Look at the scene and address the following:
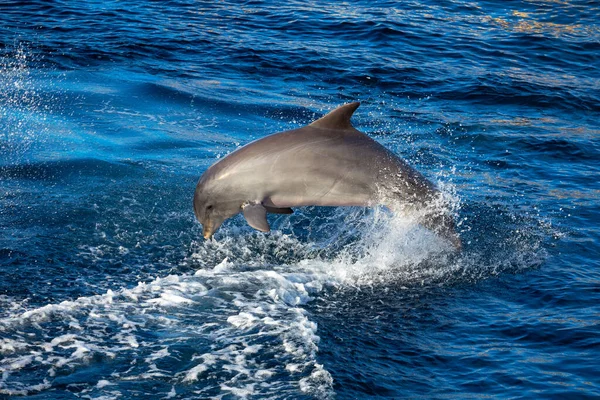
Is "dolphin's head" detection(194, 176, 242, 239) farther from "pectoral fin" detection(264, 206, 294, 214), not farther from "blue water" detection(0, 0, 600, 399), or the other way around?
"blue water" detection(0, 0, 600, 399)

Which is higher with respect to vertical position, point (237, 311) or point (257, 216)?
point (257, 216)

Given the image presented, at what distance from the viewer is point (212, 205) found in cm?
1019

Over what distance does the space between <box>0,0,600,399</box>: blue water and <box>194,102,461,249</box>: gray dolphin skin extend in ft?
3.13

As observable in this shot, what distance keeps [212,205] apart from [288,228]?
2.06 metres

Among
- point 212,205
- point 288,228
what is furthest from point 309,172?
point 288,228

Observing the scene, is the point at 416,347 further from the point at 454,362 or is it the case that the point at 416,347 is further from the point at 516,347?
the point at 516,347

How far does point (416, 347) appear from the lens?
8680mm

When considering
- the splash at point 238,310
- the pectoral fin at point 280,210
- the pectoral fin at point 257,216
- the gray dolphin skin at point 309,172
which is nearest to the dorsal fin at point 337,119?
the gray dolphin skin at point 309,172

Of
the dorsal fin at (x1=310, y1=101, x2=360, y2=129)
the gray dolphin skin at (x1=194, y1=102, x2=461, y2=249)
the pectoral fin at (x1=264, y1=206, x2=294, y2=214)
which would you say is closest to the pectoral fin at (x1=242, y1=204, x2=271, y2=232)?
the gray dolphin skin at (x1=194, y1=102, x2=461, y2=249)

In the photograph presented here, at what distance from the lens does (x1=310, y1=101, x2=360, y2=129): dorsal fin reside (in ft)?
31.2

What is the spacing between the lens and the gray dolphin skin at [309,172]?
9680mm

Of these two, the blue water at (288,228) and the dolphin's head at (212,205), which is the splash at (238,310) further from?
the dolphin's head at (212,205)

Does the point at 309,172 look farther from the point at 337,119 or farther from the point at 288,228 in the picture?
the point at 288,228

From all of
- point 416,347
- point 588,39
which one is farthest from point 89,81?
point 588,39
